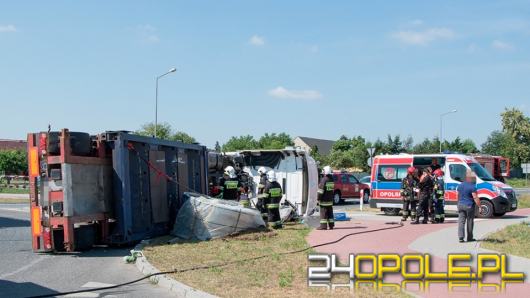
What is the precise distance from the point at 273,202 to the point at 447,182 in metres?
7.73

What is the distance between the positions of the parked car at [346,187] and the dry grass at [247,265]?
55.5 ft

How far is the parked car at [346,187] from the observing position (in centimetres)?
3064

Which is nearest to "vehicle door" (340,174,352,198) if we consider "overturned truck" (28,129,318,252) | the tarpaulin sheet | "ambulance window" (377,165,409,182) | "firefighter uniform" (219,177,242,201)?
"ambulance window" (377,165,409,182)

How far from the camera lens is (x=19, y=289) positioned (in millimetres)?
8312

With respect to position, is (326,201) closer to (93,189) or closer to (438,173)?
(438,173)

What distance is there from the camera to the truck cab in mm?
19797


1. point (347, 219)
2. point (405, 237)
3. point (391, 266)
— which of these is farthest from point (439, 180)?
point (391, 266)

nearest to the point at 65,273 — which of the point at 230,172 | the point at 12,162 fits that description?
the point at 230,172

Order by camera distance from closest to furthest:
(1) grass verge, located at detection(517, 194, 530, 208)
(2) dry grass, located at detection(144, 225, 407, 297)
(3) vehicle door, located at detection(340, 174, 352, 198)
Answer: (2) dry grass, located at detection(144, 225, 407, 297) < (1) grass verge, located at detection(517, 194, 530, 208) < (3) vehicle door, located at detection(340, 174, 352, 198)

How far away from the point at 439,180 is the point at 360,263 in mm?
10006

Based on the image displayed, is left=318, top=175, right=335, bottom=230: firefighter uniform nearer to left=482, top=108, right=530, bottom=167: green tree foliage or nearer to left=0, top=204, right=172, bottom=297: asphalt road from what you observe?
left=0, top=204, right=172, bottom=297: asphalt road

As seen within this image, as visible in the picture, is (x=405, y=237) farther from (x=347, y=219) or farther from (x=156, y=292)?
(x=156, y=292)

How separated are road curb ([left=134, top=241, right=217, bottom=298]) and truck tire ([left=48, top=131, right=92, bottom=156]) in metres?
2.82

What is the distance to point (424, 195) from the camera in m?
17.4
